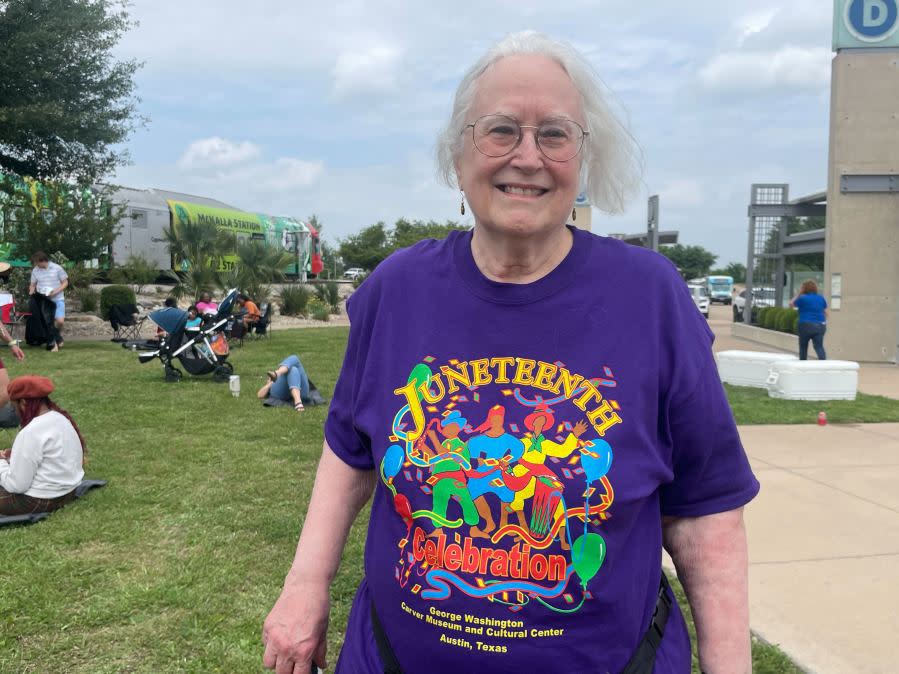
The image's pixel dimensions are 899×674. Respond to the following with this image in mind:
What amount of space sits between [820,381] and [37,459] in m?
8.81

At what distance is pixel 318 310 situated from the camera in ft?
81.9

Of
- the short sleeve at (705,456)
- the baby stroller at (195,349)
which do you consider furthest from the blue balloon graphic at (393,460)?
the baby stroller at (195,349)

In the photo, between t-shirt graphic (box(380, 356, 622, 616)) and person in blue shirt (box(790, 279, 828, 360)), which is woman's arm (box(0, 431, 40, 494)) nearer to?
t-shirt graphic (box(380, 356, 622, 616))

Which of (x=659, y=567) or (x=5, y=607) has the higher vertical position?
(x=659, y=567)

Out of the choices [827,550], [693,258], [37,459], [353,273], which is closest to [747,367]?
[827,550]

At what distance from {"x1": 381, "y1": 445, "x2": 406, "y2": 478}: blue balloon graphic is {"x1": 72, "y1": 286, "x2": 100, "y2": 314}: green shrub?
66.6 ft

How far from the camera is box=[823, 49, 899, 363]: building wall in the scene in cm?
1469

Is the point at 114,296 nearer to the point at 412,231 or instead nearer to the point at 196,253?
the point at 196,253

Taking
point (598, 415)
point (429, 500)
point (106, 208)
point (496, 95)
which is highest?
point (106, 208)

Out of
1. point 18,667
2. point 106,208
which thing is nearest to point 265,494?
point 18,667

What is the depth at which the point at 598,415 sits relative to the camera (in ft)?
4.44

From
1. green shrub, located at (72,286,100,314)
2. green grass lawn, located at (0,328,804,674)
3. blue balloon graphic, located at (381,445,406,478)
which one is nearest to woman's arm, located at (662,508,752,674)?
blue balloon graphic, located at (381,445,406,478)

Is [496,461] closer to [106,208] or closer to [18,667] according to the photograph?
[18,667]

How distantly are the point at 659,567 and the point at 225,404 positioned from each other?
27.7 feet
